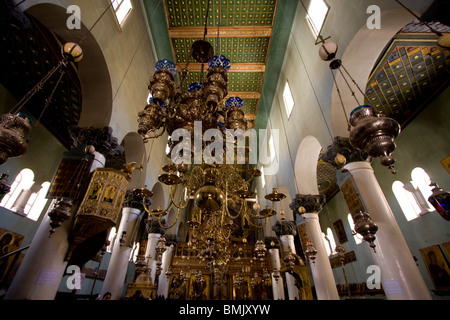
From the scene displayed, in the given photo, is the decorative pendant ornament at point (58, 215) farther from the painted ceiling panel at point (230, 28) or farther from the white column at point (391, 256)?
the painted ceiling panel at point (230, 28)

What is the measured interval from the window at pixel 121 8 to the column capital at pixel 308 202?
8072 millimetres

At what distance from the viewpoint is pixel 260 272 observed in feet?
44.0

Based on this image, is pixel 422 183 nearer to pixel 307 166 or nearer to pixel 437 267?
pixel 437 267

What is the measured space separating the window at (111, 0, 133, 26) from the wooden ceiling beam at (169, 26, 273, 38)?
7.17 ft

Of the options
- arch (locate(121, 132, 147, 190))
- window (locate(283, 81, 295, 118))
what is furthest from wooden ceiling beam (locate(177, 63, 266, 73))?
arch (locate(121, 132, 147, 190))

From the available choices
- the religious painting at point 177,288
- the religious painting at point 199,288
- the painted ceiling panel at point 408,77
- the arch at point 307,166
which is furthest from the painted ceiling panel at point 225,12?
the religious painting at point 177,288

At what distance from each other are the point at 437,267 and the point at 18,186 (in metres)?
15.8

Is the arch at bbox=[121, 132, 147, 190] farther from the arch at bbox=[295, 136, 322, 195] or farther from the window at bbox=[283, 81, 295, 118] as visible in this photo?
the window at bbox=[283, 81, 295, 118]

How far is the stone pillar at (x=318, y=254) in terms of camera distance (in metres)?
5.53

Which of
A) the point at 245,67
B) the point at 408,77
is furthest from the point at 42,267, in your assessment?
the point at 408,77

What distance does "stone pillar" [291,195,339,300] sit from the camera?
218 inches

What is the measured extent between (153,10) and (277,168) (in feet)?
28.3
